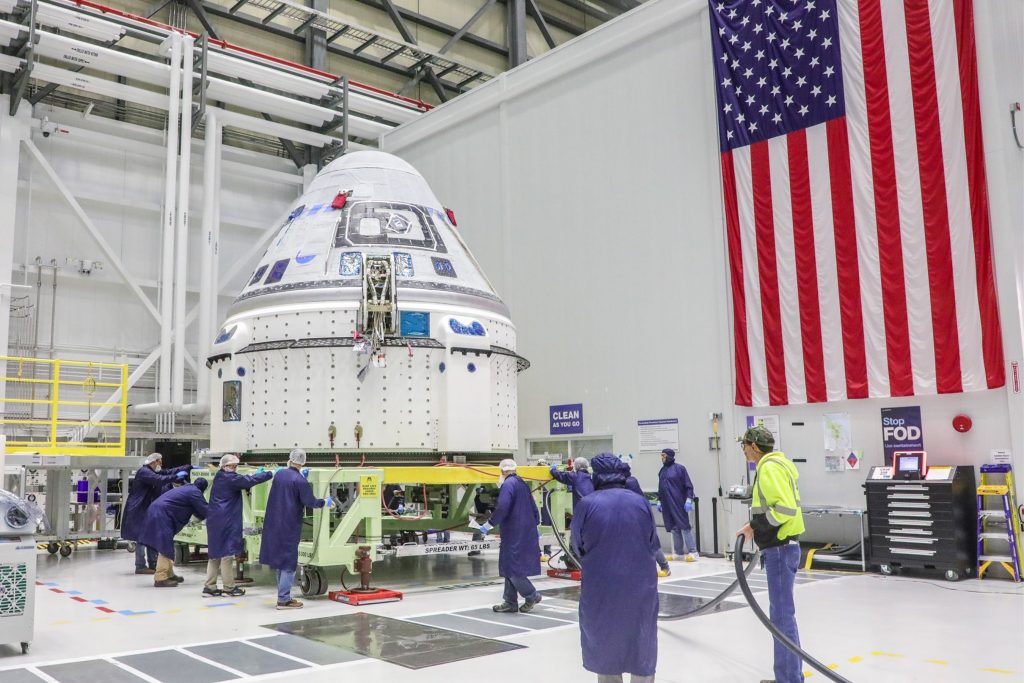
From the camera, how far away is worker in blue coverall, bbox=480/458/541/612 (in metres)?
8.47

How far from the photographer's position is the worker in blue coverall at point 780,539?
545 centimetres

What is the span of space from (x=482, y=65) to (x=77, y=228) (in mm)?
12660

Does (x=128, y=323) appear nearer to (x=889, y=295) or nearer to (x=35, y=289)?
(x=35, y=289)

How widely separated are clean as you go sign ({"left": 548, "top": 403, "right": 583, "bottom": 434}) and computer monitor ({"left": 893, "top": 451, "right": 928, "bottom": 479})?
632 centimetres

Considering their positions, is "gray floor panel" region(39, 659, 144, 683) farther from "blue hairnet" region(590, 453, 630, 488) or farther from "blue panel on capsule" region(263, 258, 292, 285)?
"blue panel on capsule" region(263, 258, 292, 285)

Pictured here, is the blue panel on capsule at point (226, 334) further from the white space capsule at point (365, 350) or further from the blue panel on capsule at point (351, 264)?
the blue panel on capsule at point (351, 264)

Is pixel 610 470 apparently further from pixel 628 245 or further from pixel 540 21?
pixel 540 21

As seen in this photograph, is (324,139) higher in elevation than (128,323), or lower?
higher

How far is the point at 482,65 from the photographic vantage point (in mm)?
25906

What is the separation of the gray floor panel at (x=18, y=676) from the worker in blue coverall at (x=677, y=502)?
906 cm

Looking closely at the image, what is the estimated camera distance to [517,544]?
27.9 feet

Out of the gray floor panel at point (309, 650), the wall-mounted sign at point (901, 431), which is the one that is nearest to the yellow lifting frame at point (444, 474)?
the gray floor panel at point (309, 650)

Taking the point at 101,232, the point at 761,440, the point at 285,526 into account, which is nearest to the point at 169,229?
the point at 101,232

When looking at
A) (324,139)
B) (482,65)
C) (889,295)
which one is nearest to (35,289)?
(324,139)
